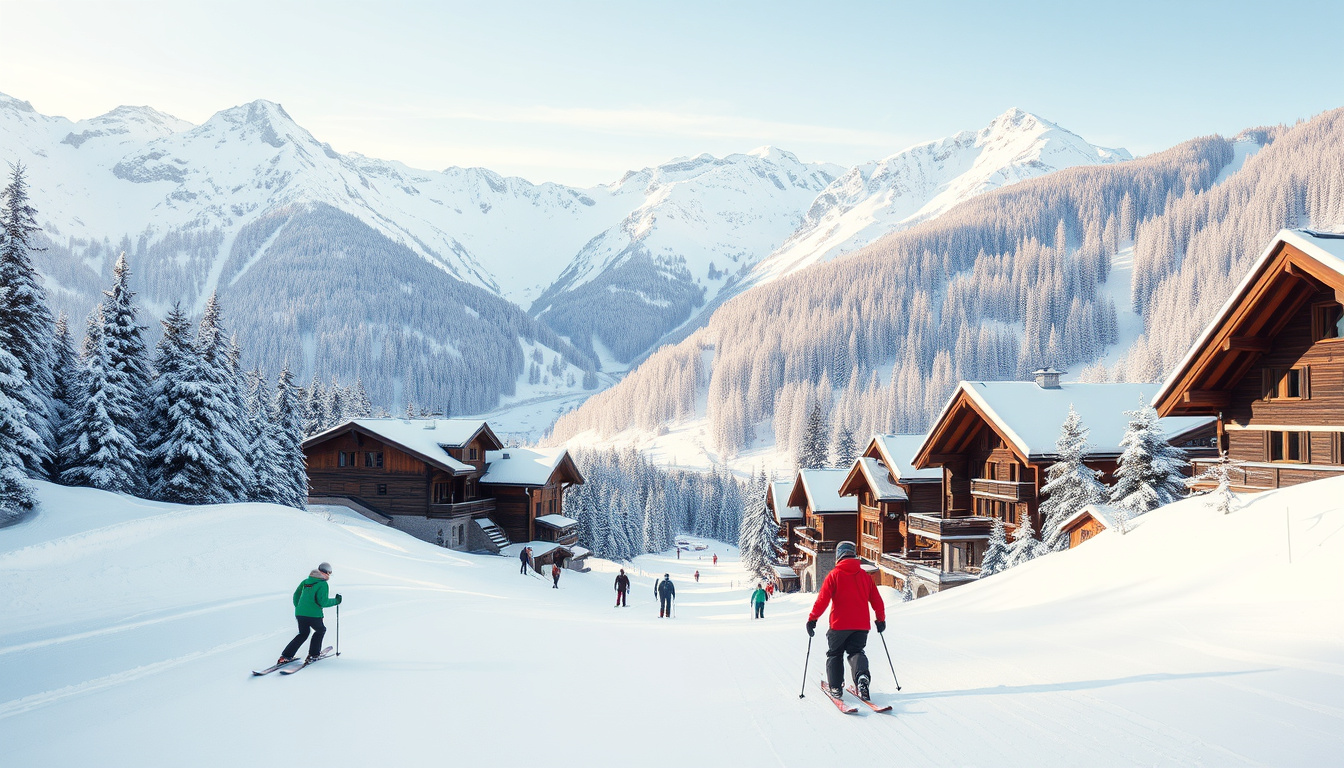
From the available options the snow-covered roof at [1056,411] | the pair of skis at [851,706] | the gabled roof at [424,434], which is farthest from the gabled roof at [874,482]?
the pair of skis at [851,706]

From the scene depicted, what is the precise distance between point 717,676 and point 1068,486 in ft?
68.6

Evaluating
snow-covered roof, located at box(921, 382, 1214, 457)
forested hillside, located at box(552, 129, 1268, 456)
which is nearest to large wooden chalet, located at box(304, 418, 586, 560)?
snow-covered roof, located at box(921, 382, 1214, 457)

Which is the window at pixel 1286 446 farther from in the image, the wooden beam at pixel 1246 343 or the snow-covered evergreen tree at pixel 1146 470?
the snow-covered evergreen tree at pixel 1146 470

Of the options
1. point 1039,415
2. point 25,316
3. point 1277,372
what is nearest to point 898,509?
point 1039,415

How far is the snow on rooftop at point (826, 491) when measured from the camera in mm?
42719

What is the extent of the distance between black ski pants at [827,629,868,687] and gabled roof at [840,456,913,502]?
2982 centimetres

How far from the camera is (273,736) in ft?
21.0

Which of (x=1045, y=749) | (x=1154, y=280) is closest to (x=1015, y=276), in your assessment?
(x=1154, y=280)

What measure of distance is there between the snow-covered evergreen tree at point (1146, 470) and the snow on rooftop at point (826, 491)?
20939mm

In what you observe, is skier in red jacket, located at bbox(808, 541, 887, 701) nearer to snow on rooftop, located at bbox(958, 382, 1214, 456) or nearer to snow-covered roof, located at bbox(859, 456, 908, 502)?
snow on rooftop, located at bbox(958, 382, 1214, 456)

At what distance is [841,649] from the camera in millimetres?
7184

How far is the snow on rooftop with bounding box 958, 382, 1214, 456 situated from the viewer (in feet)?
87.4

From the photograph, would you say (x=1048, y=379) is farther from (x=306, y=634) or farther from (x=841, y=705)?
(x=306, y=634)

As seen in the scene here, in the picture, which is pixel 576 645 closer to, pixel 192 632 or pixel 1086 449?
pixel 192 632
